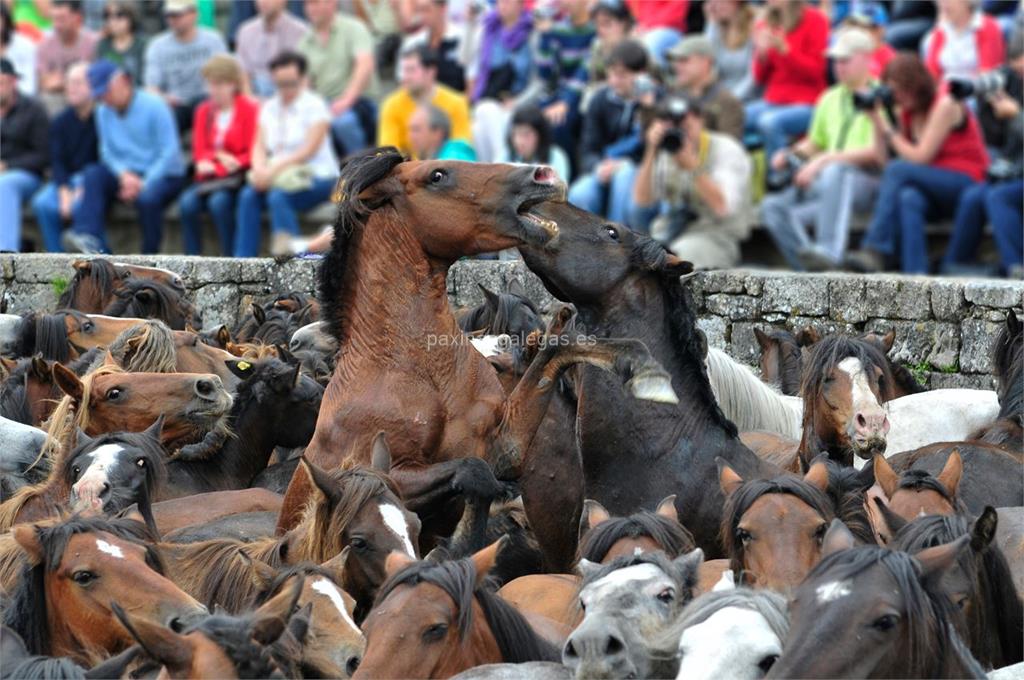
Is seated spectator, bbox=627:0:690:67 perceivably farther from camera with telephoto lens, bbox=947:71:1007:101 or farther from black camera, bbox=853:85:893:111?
camera with telephoto lens, bbox=947:71:1007:101

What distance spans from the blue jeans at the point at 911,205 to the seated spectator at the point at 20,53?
28.6ft

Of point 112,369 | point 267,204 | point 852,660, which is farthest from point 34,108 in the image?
point 852,660

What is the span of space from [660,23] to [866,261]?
3.45 metres

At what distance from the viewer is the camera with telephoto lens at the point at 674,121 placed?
12.7 m

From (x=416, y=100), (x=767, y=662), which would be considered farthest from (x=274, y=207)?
(x=767, y=662)

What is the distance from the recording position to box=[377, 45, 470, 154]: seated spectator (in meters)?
14.5

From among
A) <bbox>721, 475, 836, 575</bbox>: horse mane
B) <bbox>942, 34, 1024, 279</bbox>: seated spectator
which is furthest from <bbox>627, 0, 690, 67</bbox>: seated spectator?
<bbox>721, 475, 836, 575</bbox>: horse mane

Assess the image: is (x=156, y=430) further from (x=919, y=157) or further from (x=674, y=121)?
(x=919, y=157)

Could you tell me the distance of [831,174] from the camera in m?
13.6

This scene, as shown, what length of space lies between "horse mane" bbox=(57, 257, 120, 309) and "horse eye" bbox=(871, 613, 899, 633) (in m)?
6.98

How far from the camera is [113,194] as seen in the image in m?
16.5

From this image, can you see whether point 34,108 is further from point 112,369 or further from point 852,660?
point 852,660

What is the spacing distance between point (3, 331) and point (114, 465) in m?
3.43

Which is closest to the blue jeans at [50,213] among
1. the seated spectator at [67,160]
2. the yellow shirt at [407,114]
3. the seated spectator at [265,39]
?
the seated spectator at [67,160]
